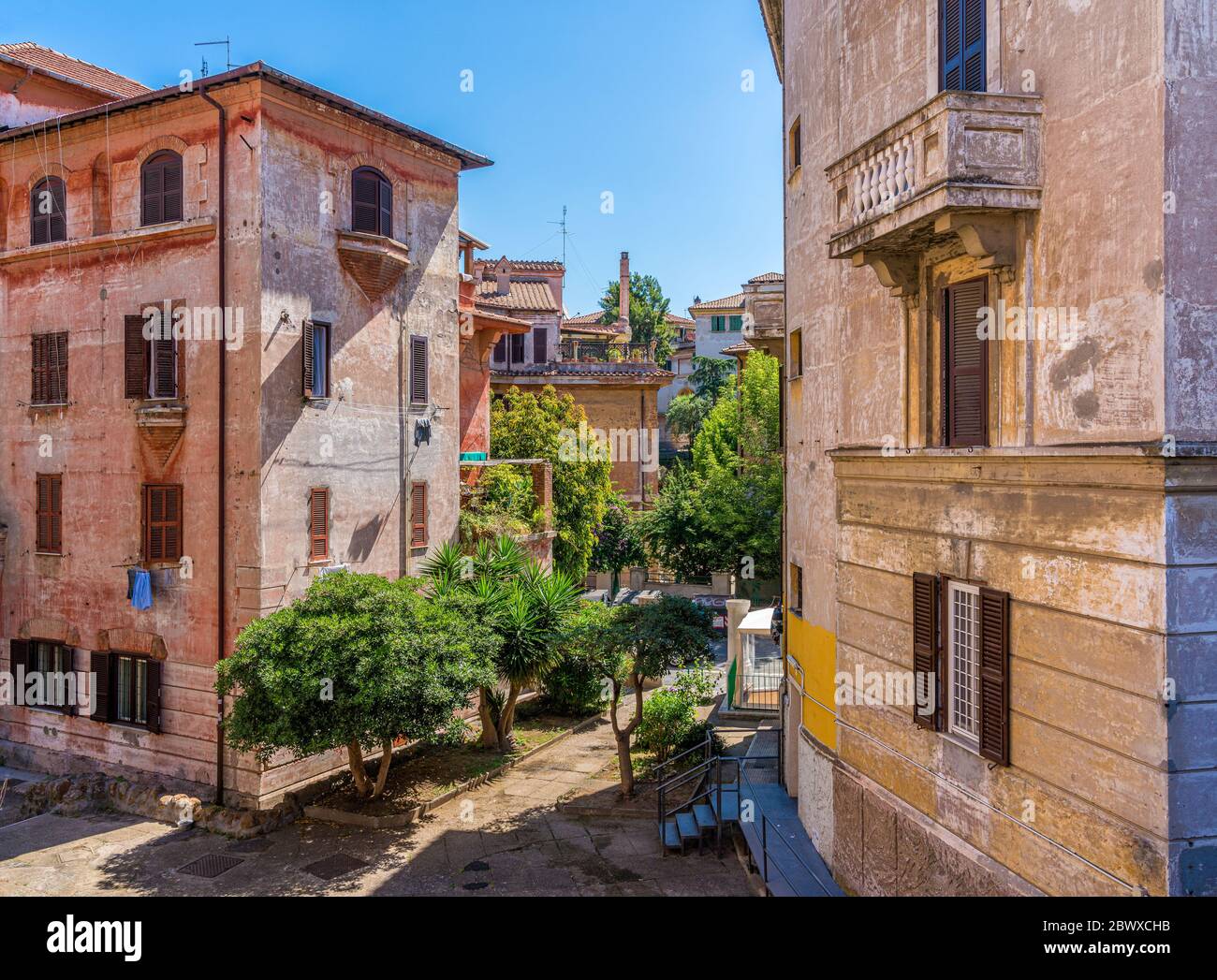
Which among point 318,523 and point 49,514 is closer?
point 318,523

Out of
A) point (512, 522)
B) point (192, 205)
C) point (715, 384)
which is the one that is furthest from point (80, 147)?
point (715, 384)

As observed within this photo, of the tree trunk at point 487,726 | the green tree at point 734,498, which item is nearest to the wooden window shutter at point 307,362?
the tree trunk at point 487,726

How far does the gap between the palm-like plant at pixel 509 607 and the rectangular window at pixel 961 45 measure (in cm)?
1334

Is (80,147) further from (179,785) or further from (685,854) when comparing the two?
(685,854)

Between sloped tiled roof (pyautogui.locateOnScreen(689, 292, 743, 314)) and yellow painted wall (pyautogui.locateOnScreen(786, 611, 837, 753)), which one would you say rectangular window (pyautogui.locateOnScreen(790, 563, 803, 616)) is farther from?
sloped tiled roof (pyautogui.locateOnScreen(689, 292, 743, 314))

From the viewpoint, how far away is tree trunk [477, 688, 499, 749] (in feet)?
74.0

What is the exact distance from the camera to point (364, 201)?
22.0m

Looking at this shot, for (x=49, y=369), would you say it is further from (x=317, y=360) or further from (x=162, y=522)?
(x=317, y=360)

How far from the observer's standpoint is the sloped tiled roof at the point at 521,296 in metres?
48.7

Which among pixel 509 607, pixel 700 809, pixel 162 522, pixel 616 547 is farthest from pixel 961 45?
pixel 616 547

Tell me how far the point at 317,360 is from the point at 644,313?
4907 centimetres

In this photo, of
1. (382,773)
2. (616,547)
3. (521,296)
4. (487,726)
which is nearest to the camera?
(382,773)

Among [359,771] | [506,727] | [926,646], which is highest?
[926,646]

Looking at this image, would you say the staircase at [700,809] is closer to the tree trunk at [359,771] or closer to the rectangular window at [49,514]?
the tree trunk at [359,771]
